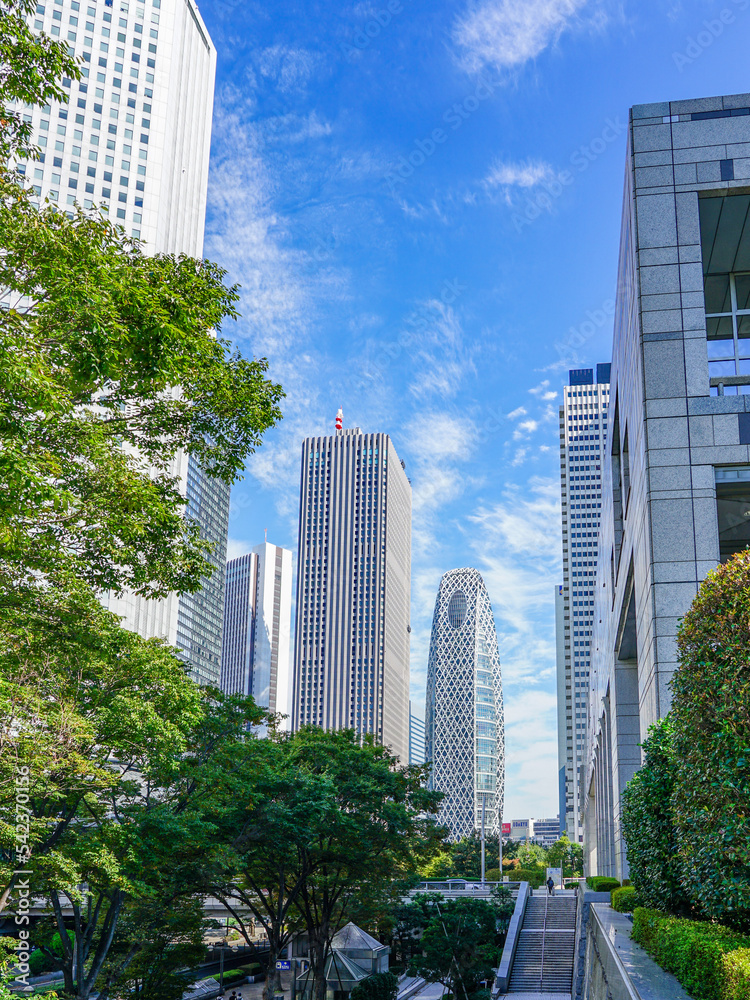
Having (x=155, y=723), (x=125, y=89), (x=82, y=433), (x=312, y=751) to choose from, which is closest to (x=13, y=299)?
(x=125, y=89)

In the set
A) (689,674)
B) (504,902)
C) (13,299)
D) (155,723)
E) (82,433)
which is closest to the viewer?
(82,433)

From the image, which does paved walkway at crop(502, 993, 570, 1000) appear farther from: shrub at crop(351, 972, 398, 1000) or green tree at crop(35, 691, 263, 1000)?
green tree at crop(35, 691, 263, 1000)

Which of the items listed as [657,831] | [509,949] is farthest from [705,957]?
[509,949]

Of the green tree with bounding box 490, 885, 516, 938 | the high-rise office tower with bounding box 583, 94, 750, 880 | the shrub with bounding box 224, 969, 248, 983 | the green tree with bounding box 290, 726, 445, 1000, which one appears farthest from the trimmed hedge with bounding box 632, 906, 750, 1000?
the shrub with bounding box 224, 969, 248, 983

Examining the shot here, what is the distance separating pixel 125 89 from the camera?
106 metres

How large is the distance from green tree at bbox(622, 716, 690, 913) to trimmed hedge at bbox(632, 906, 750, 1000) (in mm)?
1808

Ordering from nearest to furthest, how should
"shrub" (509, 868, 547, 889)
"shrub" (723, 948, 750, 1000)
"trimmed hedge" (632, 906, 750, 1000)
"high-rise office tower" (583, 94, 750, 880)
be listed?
"shrub" (723, 948, 750, 1000)
"trimmed hedge" (632, 906, 750, 1000)
"high-rise office tower" (583, 94, 750, 880)
"shrub" (509, 868, 547, 889)

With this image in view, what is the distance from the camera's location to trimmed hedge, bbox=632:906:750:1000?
7.97 m

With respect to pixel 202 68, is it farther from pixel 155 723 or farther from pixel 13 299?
pixel 155 723

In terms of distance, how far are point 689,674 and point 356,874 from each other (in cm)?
2383

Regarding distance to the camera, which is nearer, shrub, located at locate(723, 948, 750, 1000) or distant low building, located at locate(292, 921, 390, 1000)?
shrub, located at locate(723, 948, 750, 1000)

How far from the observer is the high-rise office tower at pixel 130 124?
101688 mm

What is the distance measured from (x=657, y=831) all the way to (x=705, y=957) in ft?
16.6

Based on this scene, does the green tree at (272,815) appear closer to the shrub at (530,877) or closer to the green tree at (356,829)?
the green tree at (356,829)
